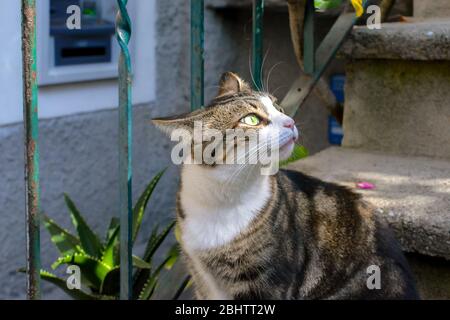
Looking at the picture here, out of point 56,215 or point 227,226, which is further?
point 56,215

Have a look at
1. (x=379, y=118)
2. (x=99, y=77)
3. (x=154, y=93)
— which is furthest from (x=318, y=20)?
(x=379, y=118)

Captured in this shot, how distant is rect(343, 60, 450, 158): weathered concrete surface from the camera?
6.71 ft

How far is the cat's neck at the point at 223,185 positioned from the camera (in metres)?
1.55

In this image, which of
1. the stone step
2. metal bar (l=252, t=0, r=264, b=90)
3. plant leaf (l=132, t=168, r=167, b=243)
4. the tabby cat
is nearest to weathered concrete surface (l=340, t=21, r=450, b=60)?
the stone step

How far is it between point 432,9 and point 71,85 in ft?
4.86

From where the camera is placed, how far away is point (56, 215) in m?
3.00

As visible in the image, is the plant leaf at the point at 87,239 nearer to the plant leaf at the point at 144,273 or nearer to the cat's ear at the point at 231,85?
the plant leaf at the point at 144,273

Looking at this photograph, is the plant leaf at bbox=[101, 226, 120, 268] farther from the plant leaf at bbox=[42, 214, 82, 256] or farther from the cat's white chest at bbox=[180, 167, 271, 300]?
the cat's white chest at bbox=[180, 167, 271, 300]

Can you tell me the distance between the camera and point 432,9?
93.4 inches

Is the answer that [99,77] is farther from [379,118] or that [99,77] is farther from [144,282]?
[379,118]

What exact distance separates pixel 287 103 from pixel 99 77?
1.33 m

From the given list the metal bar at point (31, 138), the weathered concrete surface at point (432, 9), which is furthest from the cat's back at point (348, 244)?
the weathered concrete surface at point (432, 9)

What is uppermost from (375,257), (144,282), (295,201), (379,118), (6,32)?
(6,32)

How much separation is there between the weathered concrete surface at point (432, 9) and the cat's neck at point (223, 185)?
3.58 ft
